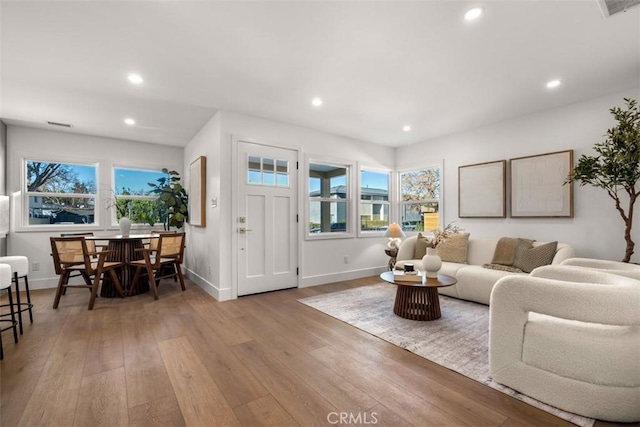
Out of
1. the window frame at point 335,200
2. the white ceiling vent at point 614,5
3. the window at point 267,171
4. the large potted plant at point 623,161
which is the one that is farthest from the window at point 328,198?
the white ceiling vent at point 614,5

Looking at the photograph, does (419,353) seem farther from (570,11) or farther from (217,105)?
(217,105)

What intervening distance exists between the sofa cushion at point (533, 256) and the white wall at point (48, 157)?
6.36 meters

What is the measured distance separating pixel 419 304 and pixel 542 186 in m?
2.52

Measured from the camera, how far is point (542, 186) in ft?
12.5

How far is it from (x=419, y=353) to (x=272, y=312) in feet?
5.60

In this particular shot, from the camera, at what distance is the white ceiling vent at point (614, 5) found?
73.6 inches

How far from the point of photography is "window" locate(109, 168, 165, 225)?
16.8ft

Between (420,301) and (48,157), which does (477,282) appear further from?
(48,157)

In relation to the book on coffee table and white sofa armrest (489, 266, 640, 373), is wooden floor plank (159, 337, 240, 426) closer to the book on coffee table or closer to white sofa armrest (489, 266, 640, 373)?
white sofa armrest (489, 266, 640, 373)

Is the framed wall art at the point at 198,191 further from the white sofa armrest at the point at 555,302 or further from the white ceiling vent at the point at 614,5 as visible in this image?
the white ceiling vent at the point at 614,5

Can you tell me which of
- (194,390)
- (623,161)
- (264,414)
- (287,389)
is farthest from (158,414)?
(623,161)

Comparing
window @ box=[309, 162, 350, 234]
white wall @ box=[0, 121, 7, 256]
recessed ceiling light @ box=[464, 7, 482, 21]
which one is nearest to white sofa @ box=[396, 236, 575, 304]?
window @ box=[309, 162, 350, 234]

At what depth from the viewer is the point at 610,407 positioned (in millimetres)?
1495

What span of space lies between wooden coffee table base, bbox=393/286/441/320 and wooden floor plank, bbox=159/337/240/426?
2.04 meters
